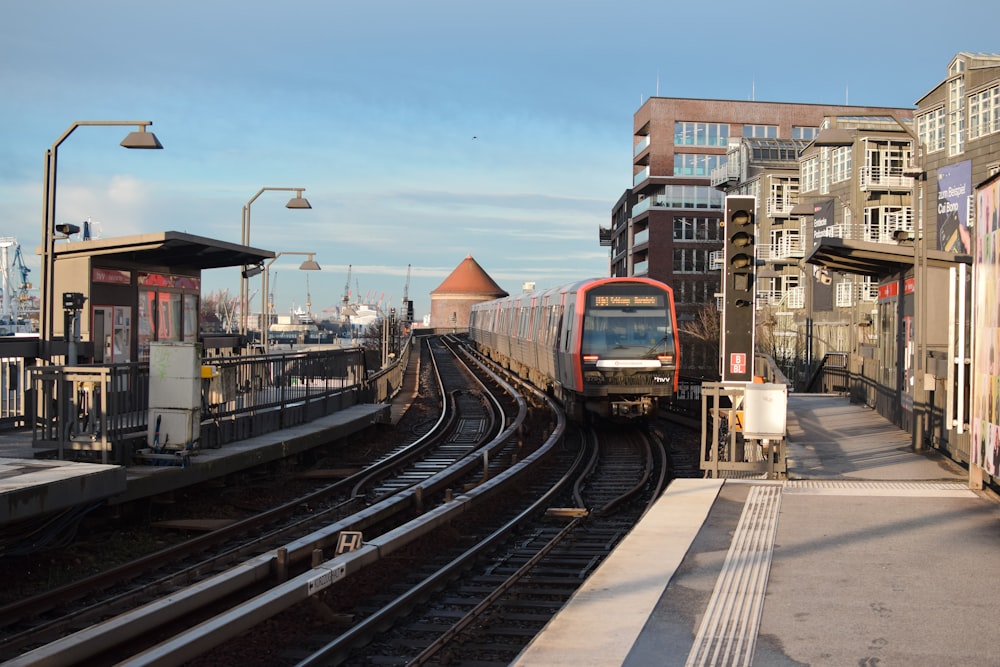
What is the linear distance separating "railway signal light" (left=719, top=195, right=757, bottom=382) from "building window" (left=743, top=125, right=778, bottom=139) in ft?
202

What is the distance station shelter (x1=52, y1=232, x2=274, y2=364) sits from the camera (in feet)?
52.5

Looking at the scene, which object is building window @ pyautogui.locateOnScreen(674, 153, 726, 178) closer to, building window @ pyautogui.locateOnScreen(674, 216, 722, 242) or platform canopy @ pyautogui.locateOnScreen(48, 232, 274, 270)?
building window @ pyautogui.locateOnScreen(674, 216, 722, 242)

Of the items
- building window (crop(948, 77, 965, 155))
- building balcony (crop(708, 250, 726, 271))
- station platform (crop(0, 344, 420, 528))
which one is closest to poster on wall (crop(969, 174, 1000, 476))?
building balcony (crop(708, 250, 726, 271))

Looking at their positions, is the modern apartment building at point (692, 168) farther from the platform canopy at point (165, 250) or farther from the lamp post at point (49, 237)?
the lamp post at point (49, 237)

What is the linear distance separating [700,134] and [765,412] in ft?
207

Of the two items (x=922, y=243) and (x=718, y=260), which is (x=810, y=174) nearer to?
(x=718, y=260)

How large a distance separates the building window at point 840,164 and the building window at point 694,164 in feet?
55.8

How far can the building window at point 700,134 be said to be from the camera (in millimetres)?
72625

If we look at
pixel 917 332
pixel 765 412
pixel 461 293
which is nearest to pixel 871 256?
pixel 917 332

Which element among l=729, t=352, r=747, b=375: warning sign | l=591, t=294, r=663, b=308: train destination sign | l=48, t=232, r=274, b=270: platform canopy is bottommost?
l=729, t=352, r=747, b=375: warning sign

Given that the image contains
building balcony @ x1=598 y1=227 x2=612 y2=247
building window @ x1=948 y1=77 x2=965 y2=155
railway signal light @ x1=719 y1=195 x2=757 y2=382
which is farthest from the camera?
building balcony @ x1=598 y1=227 x2=612 y2=247

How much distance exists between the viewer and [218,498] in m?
13.2

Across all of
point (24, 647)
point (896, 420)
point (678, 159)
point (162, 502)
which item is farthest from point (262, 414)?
point (678, 159)

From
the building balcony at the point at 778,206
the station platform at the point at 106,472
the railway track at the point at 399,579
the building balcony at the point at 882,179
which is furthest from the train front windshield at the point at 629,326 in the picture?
the building balcony at the point at 778,206
